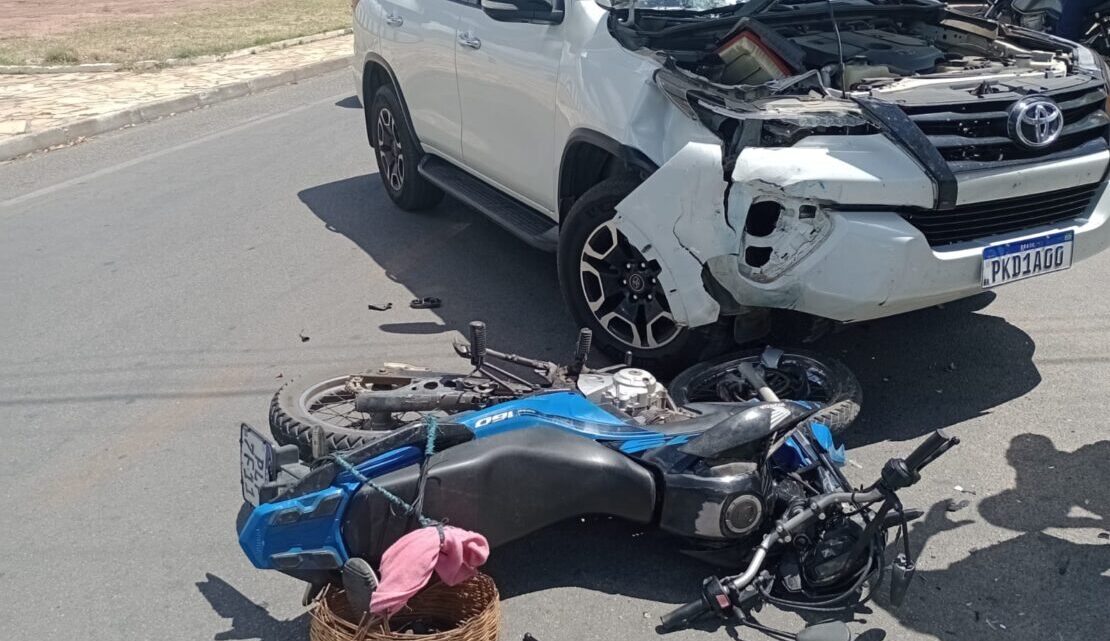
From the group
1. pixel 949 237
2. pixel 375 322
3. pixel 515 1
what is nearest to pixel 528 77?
pixel 515 1

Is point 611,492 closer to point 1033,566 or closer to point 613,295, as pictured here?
point 1033,566

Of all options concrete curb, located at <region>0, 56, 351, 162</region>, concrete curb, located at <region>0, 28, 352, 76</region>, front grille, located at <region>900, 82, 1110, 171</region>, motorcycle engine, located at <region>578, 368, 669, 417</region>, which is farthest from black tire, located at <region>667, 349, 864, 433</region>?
concrete curb, located at <region>0, 28, 352, 76</region>

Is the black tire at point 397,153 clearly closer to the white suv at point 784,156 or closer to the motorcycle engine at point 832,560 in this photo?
the white suv at point 784,156

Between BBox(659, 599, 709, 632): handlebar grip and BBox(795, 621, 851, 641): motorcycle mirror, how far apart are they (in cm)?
30

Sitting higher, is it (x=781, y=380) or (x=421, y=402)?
(x=421, y=402)

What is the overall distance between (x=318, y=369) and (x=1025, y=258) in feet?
10.5

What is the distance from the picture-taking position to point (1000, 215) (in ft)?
15.1

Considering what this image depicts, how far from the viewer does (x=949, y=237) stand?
178 inches

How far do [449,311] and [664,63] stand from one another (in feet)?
6.75

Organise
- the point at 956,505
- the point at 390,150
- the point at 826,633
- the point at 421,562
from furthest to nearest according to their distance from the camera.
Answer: the point at 390,150 → the point at 956,505 → the point at 826,633 → the point at 421,562

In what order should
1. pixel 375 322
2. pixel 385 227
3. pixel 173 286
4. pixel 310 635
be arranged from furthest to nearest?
pixel 385 227 < pixel 173 286 < pixel 375 322 < pixel 310 635

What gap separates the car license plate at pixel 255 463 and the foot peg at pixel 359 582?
0.60 metres

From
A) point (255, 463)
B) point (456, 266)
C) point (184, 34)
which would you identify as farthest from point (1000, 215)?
point (184, 34)

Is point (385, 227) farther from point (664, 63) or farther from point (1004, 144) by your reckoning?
point (1004, 144)
